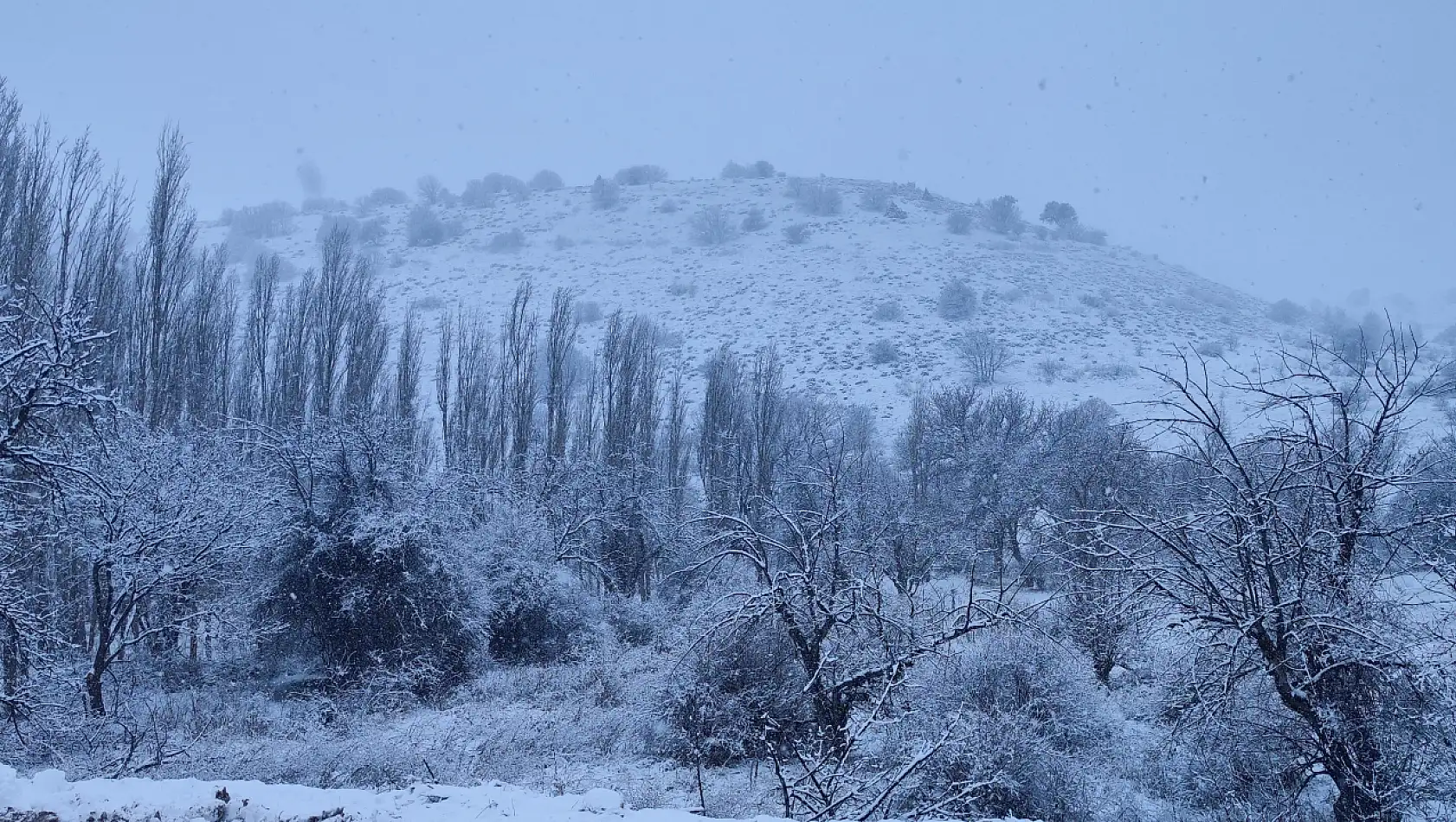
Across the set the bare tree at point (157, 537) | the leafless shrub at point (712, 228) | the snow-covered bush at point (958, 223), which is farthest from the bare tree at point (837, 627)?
the snow-covered bush at point (958, 223)

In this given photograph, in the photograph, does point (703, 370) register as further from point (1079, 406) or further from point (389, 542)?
point (389, 542)

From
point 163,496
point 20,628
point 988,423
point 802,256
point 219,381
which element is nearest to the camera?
point 20,628

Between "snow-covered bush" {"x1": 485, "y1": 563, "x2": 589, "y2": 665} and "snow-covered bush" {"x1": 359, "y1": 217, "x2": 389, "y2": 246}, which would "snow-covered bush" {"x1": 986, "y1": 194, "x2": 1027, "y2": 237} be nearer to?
"snow-covered bush" {"x1": 359, "y1": 217, "x2": 389, "y2": 246}

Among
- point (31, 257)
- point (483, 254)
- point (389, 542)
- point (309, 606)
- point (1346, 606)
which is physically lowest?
point (309, 606)

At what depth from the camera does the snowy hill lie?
46.1 m

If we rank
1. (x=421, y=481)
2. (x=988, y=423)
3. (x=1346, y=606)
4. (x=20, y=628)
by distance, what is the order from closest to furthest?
(x=1346, y=606) → (x=20, y=628) → (x=421, y=481) → (x=988, y=423)

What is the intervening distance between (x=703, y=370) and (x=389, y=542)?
3156 cm

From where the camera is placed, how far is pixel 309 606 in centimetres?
1434

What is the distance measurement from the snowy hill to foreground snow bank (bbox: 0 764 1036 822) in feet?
119

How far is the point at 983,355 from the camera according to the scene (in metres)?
43.8

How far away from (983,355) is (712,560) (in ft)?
121

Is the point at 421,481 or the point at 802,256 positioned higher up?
the point at 802,256

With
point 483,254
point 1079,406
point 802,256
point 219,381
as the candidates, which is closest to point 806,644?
point 219,381

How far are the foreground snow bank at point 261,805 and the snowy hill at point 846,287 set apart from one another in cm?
3620
